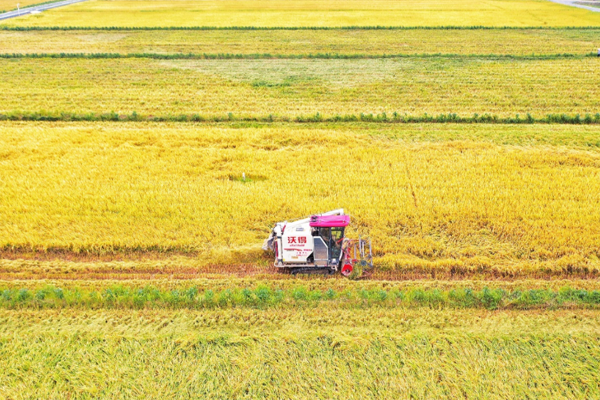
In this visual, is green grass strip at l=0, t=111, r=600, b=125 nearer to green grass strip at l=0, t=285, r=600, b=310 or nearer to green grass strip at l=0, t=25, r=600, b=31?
green grass strip at l=0, t=285, r=600, b=310

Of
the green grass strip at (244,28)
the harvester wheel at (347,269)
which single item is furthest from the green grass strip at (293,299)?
the green grass strip at (244,28)

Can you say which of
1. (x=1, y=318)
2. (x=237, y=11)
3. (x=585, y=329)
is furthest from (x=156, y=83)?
(x=237, y=11)

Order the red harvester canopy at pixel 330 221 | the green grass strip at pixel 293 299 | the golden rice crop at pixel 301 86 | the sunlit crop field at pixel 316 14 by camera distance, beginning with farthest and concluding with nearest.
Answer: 1. the sunlit crop field at pixel 316 14
2. the golden rice crop at pixel 301 86
3. the red harvester canopy at pixel 330 221
4. the green grass strip at pixel 293 299

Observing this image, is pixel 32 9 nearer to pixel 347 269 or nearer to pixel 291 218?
pixel 291 218

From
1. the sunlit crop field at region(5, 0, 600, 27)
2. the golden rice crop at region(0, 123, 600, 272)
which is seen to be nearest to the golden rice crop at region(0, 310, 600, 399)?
the golden rice crop at region(0, 123, 600, 272)

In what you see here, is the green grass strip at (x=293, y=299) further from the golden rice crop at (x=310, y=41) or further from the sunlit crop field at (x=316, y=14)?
the sunlit crop field at (x=316, y=14)

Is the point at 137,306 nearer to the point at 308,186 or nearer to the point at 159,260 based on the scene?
the point at 159,260

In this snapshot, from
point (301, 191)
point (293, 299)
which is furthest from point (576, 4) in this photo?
point (293, 299)
